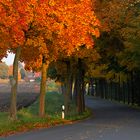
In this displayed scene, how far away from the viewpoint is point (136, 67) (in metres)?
50.2

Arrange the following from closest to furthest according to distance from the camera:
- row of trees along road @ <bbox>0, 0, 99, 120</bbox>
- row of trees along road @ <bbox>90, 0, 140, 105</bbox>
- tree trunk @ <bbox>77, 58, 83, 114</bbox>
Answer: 1. row of trees along road @ <bbox>0, 0, 99, 120</bbox>
2. row of trees along road @ <bbox>90, 0, 140, 105</bbox>
3. tree trunk @ <bbox>77, 58, 83, 114</bbox>

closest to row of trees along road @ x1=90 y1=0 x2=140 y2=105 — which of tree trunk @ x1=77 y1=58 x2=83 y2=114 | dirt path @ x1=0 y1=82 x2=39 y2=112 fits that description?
tree trunk @ x1=77 y1=58 x2=83 y2=114

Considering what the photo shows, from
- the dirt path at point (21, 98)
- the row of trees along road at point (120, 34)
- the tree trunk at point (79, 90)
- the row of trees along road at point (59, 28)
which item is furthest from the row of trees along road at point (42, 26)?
the dirt path at point (21, 98)

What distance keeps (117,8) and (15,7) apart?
44.9 ft

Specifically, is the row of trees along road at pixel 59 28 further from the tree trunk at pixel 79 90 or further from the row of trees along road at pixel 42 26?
the tree trunk at pixel 79 90

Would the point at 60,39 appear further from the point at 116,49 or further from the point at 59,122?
the point at 116,49

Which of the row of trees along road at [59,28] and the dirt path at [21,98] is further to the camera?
the dirt path at [21,98]

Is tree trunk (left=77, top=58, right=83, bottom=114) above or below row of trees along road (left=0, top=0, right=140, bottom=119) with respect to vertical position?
below

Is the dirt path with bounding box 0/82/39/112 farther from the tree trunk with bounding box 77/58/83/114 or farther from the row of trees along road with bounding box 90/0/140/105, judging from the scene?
the row of trees along road with bounding box 90/0/140/105

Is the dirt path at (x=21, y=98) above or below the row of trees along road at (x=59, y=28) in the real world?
below

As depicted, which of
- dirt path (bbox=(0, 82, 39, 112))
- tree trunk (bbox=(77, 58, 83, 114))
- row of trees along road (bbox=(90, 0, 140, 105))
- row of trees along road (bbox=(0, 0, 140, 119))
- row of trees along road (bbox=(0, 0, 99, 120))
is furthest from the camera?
dirt path (bbox=(0, 82, 39, 112))

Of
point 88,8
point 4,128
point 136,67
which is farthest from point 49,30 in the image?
point 136,67

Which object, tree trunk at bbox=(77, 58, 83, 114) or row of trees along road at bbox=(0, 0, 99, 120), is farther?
tree trunk at bbox=(77, 58, 83, 114)

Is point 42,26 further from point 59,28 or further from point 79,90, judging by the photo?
point 79,90
